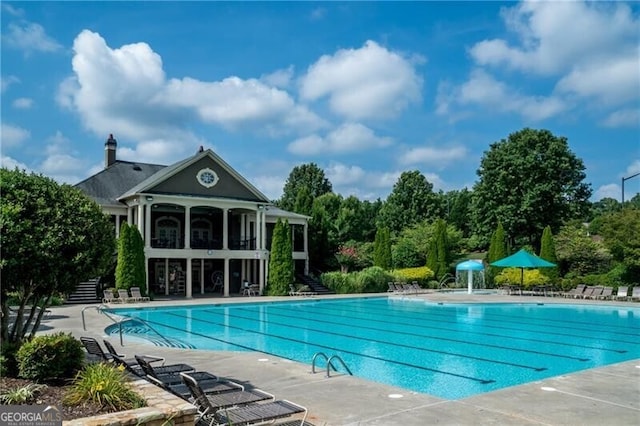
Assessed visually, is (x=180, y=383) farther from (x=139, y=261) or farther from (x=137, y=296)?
(x=139, y=261)

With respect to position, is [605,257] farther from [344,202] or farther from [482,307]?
[344,202]

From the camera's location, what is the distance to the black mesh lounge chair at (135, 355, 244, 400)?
6.52m

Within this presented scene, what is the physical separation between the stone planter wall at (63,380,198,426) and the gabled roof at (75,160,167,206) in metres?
25.2

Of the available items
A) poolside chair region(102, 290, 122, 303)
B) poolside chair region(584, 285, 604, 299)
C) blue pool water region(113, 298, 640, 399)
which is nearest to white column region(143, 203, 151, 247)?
poolside chair region(102, 290, 122, 303)

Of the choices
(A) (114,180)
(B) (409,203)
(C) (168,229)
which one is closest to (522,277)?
(C) (168,229)

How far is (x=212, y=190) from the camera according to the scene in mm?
29641

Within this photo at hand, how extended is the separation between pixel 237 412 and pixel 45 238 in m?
3.04

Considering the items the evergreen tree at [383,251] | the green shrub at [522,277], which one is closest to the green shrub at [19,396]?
the green shrub at [522,277]

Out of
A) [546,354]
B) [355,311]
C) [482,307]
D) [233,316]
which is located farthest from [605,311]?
[233,316]

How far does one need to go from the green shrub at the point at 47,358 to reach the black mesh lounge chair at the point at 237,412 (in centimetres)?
203

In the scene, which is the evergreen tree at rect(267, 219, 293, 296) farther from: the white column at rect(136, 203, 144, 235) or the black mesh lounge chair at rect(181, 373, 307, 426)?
the black mesh lounge chair at rect(181, 373, 307, 426)

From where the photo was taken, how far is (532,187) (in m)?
41.2

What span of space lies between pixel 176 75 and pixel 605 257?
28950 mm

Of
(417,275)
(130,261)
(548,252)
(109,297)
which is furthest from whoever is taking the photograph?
(417,275)
